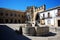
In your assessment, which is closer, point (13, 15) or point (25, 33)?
point (25, 33)

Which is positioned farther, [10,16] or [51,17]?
[10,16]

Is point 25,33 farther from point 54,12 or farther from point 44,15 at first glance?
point 44,15

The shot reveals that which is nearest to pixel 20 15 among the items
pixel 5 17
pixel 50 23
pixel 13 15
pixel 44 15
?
pixel 13 15

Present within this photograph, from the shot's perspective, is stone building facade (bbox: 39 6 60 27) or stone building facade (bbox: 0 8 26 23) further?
stone building facade (bbox: 0 8 26 23)

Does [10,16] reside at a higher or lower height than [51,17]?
higher

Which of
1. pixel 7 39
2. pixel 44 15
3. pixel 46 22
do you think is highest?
pixel 44 15

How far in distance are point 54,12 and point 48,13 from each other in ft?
8.45

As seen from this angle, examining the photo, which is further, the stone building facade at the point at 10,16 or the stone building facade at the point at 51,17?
the stone building facade at the point at 10,16

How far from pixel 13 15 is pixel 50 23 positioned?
15.4 meters

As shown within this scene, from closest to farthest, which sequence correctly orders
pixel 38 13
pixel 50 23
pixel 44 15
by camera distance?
1. pixel 50 23
2. pixel 44 15
3. pixel 38 13

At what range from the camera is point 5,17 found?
36.6 metres

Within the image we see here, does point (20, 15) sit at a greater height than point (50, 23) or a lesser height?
greater

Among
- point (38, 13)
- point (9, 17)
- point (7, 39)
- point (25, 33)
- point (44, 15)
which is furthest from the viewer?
point (9, 17)

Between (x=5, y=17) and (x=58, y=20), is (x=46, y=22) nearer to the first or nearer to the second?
(x=58, y=20)
